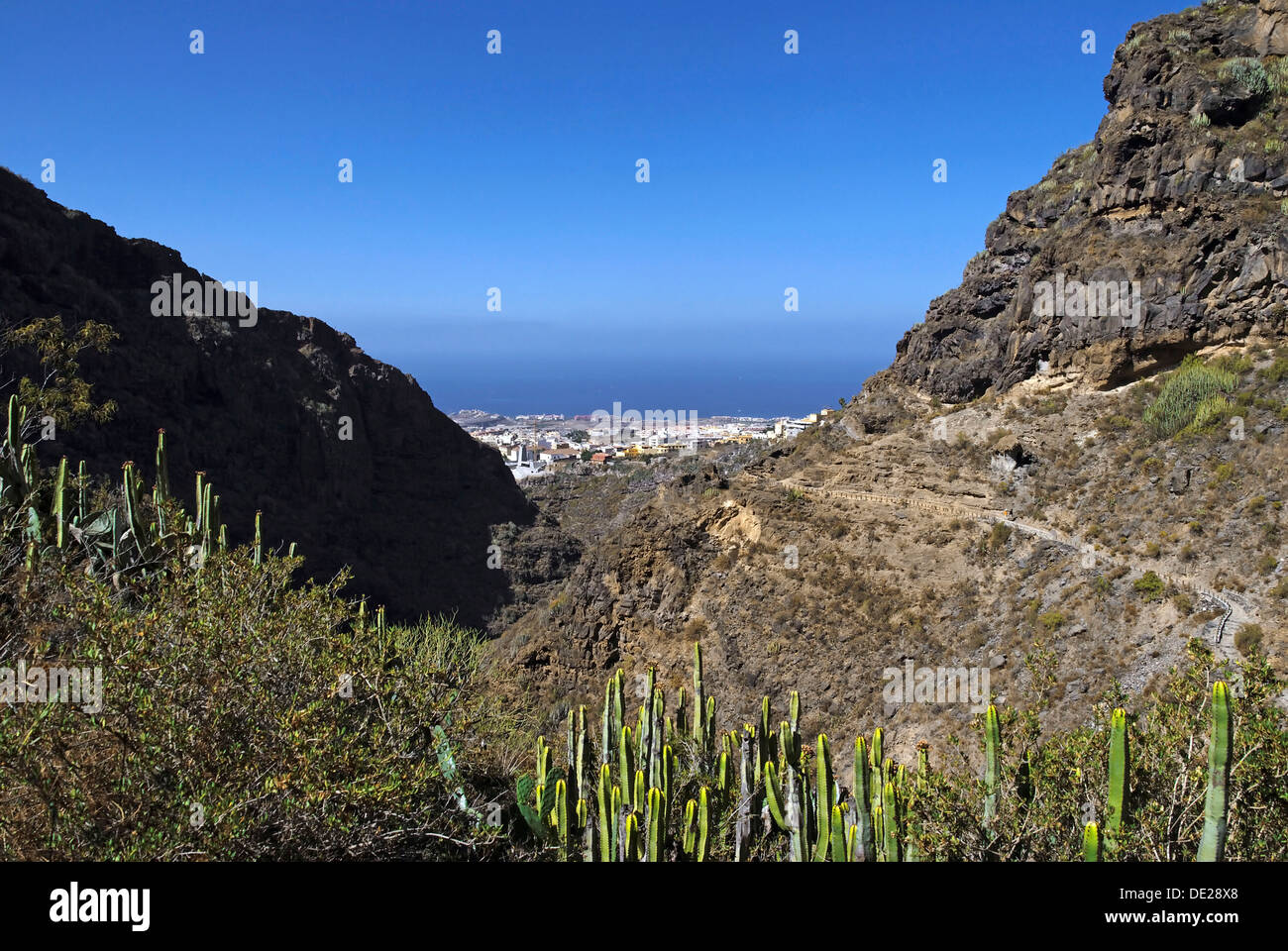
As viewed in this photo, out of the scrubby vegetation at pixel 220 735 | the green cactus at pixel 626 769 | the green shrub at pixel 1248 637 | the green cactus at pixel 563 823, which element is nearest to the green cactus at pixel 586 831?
the green cactus at pixel 563 823

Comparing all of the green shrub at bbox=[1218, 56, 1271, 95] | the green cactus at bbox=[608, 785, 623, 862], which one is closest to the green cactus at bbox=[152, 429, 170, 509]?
the green cactus at bbox=[608, 785, 623, 862]

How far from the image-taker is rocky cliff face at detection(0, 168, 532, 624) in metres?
36.2

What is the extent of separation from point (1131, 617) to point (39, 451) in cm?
3684

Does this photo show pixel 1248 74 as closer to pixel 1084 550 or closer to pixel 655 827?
pixel 1084 550

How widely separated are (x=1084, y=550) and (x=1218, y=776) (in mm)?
14723

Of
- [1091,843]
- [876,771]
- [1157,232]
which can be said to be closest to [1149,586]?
[876,771]

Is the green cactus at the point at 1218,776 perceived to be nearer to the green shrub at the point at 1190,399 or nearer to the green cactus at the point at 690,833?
the green cactus at the point at 690,833

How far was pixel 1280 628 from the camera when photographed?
44.8 feet

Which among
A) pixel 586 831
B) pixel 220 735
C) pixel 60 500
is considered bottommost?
pixel 586 831

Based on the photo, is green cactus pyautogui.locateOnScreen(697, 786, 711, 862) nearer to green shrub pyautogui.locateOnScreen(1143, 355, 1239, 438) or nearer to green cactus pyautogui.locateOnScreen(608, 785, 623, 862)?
green cactus pyautogui.locateOnScreen(608, 785, 623, 862)

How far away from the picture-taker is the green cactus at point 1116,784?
6.04 meters

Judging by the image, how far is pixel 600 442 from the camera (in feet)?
352
